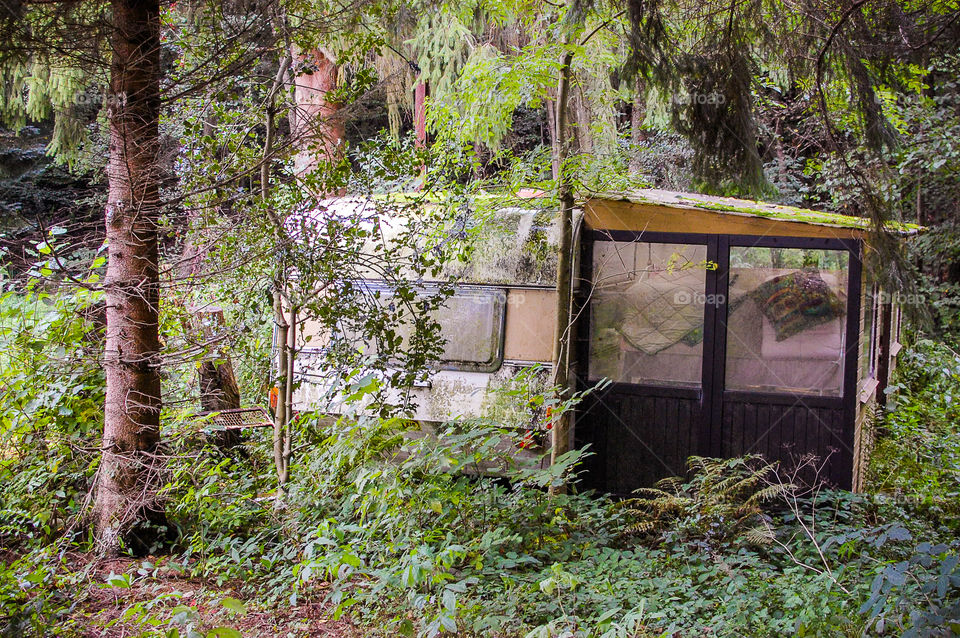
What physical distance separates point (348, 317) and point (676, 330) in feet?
10.6

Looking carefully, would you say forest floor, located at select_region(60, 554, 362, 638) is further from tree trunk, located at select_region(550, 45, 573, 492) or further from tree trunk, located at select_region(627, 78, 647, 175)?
tree trunk, located at select_region(627, 78, 647, 175)

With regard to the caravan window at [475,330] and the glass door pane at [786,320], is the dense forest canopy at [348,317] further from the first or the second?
the glass door pane at [786,320]

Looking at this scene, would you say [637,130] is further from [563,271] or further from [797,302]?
[563,271]

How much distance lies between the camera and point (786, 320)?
268 inches

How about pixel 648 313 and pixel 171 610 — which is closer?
pixel 171 610

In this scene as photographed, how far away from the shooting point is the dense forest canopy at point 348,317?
4.82m

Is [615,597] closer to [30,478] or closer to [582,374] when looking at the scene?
[582,374]

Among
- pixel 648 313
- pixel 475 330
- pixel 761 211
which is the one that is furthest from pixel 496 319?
pixel 761 211

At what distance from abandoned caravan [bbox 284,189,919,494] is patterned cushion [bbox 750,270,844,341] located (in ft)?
0.04

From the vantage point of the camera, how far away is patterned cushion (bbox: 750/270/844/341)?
22.1 ft

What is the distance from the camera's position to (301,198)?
5.89 m

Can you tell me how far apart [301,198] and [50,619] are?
3369 millimetres

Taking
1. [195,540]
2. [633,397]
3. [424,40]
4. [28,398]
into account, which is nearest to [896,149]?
[633,397]

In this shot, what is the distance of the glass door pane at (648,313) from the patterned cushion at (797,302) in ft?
1.99
